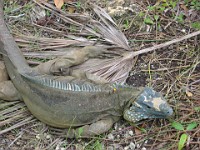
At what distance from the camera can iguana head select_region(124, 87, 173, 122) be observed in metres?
5.15

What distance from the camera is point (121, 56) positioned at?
19.5 ft

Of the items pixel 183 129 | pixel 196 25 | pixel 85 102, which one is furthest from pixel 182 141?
pixel 196 25

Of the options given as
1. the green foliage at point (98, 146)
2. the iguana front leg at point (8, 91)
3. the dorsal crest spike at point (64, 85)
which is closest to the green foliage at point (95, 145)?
the green foliage at point (98, 146)

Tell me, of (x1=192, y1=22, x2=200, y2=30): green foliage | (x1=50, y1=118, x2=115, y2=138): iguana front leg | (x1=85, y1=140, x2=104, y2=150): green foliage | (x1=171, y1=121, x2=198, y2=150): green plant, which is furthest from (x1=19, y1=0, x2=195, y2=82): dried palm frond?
(x1=171, y1=121, x2=198, y2=150): green plant

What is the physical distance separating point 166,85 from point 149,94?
43 cm

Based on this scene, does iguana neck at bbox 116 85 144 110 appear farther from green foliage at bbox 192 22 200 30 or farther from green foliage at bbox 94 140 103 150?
green foliage at bbox 192 22 200 30

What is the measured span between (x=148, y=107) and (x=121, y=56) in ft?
3.24

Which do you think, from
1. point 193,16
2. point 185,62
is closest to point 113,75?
point 185,62

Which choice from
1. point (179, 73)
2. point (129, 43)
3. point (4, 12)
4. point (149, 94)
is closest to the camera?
point (149, 94)

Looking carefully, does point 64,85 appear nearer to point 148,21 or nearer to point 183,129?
point 183,129

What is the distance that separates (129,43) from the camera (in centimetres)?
612

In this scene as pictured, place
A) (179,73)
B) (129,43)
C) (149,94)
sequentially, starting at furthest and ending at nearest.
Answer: (129,43) → (179,73) → (149,94)

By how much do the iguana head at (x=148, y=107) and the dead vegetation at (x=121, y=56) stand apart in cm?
16

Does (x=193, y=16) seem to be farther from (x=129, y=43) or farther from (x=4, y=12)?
(x=4, y=12)
